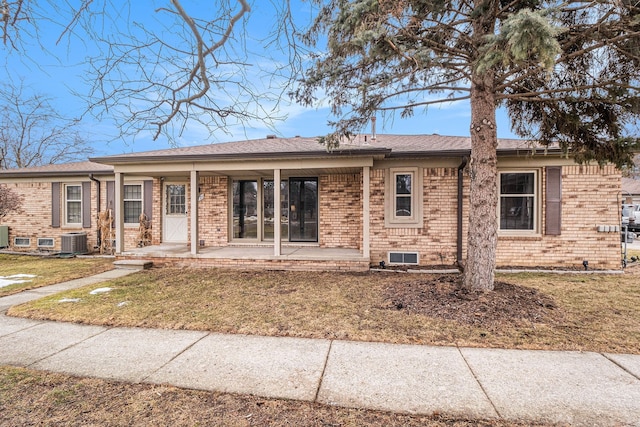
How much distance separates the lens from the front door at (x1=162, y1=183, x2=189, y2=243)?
10.4 m

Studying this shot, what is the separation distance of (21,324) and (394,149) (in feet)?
26.1

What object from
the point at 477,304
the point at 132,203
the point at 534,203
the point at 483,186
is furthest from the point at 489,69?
the point at 132,203

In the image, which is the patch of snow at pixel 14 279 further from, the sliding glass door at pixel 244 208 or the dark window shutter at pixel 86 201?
the sliding glass door at pixel 244 208

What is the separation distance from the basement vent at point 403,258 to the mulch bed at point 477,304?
247 cm

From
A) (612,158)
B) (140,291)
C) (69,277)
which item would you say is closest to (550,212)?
(612,158)

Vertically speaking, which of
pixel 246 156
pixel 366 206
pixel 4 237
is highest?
pixel 246 156

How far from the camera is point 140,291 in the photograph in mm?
5953

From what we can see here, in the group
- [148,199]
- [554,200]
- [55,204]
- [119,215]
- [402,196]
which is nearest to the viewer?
[554,200]

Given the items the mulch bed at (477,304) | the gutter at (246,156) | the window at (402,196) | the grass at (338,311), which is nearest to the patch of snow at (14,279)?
the grass at (338,311)

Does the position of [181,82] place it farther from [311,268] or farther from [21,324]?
[311,268]

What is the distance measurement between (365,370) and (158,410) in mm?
1762

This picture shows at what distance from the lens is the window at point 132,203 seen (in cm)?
1053

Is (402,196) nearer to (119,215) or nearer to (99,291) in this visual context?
(99,291)

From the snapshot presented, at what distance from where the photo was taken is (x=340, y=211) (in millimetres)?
9289
